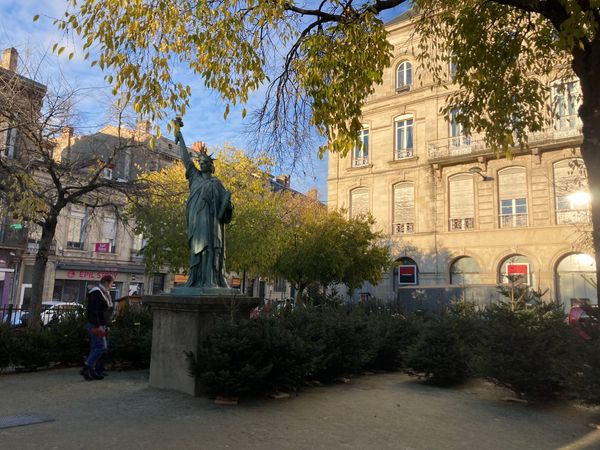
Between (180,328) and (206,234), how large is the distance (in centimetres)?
139

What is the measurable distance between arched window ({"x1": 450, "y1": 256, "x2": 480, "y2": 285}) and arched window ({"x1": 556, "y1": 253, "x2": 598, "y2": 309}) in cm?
384

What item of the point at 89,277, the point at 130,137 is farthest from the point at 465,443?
the point at 89,277

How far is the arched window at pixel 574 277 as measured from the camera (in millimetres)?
22406

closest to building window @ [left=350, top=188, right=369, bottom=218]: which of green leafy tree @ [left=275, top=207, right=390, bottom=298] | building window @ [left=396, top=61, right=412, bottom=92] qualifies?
green leafy tree @ [left=275, top=207, right=390, bottom=298]

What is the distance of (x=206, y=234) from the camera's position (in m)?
7.08

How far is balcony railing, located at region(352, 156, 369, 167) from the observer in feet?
98.6

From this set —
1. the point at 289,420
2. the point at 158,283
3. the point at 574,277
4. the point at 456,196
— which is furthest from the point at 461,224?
the point at 158,283

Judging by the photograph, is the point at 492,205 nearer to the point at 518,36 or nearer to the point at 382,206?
the point at 382,206

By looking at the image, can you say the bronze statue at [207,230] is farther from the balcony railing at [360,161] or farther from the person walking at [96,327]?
the balcony railing at [360,161]

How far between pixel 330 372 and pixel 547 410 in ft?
9.95

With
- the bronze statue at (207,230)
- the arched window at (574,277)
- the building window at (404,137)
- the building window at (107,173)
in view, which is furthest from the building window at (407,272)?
the bronze statue at (207,230)

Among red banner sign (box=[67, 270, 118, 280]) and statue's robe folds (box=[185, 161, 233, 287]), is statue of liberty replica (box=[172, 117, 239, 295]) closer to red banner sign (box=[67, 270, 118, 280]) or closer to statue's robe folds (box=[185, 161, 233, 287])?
statue's robe folds (box=[185, 161, 233, 287])

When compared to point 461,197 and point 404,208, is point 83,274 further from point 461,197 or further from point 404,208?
point 461,197

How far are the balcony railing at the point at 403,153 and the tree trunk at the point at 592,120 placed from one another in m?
21.8
